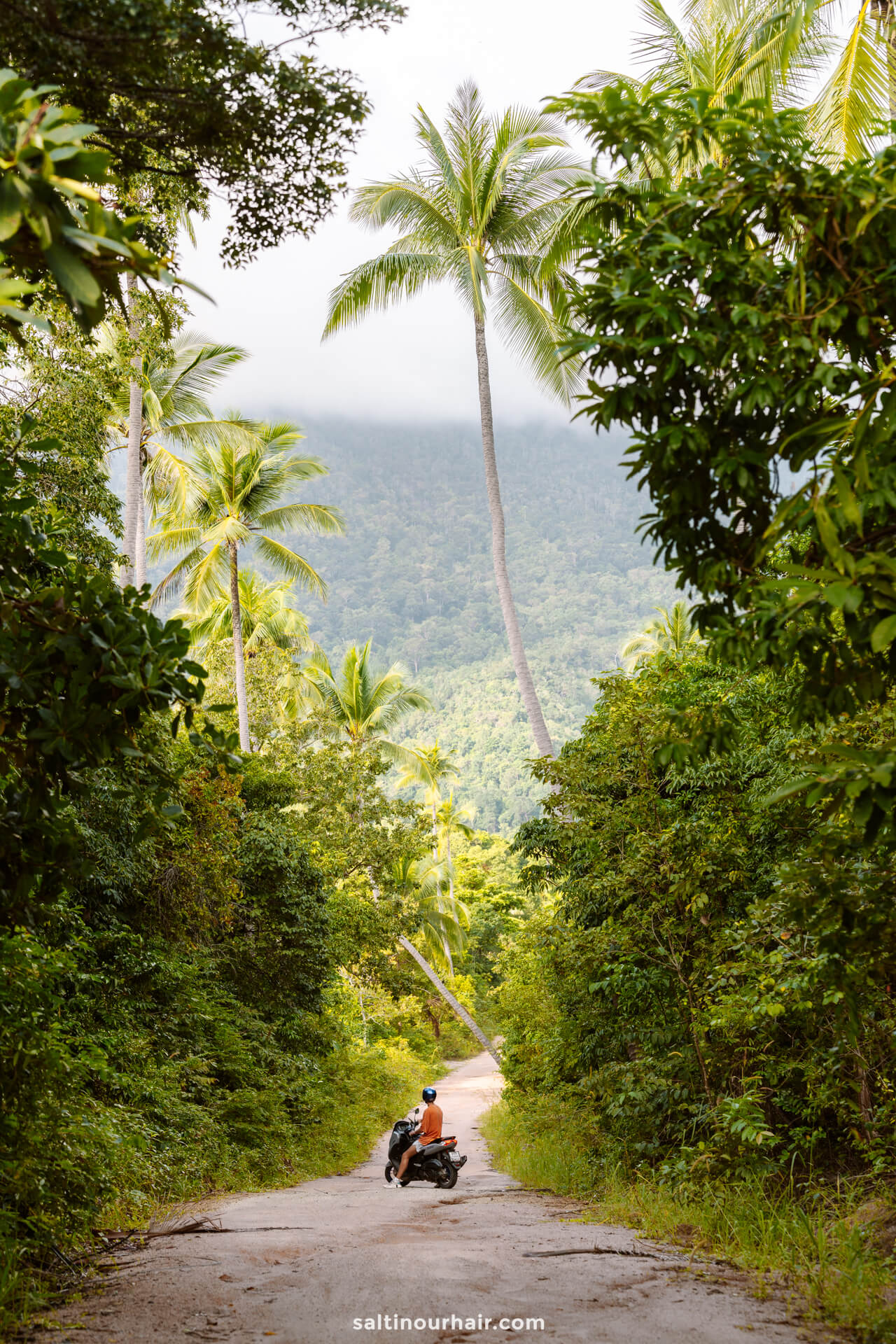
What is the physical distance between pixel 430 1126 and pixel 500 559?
7.94 meters

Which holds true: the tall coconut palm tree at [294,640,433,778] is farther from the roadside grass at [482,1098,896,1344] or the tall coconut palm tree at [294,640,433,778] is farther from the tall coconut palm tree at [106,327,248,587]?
the roadside grass at [482,1098,896,1344]

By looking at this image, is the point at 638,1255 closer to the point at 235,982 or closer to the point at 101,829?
the point at 101,829

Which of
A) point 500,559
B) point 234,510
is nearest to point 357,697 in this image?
point 234,510

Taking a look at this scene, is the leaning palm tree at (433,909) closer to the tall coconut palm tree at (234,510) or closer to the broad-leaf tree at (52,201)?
the tall coconut palm tree at (234,510)

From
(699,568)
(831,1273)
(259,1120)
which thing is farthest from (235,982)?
(699,568)

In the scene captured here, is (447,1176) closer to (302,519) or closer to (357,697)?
(302,519)

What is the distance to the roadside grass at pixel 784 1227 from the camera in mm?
3922

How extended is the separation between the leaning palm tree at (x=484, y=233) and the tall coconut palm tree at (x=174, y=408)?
3934 mm

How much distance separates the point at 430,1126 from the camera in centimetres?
1092

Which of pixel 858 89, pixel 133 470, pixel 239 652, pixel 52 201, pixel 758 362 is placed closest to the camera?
Answer: pixel 52 201

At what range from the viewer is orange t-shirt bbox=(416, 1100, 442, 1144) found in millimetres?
10844

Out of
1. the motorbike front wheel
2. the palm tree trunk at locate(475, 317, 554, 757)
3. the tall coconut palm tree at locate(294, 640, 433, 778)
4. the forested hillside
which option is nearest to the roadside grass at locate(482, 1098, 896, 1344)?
the motorbike front wheel

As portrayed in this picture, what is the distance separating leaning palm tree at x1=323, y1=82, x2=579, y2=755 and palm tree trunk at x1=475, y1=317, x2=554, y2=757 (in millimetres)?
37

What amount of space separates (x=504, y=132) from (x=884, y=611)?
13663 millimetres
